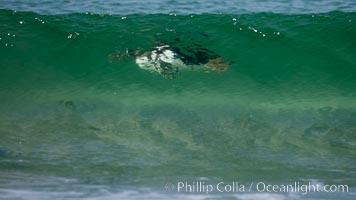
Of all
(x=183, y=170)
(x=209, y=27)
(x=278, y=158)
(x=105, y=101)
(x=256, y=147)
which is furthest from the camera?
(x=209, y=27)

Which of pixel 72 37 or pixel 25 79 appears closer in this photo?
pixel 25 79

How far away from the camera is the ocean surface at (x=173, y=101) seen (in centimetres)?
433

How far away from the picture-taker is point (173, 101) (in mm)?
6609

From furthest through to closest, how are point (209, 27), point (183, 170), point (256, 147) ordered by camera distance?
point (209, 27)
point (256, 147)
point (183, 170)

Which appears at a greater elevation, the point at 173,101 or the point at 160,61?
the point at 160,61

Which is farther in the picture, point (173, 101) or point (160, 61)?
point (160, 61)

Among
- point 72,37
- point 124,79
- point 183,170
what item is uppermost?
point 72,37

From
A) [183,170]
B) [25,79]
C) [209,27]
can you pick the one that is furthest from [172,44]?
[183,170]

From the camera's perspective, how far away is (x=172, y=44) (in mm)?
7453

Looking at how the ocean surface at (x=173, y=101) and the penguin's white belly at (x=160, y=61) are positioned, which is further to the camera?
the penguin's white belly at (x=160, y=61)

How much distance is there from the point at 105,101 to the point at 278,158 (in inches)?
95.4

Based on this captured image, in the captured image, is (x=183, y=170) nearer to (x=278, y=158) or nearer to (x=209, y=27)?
(x=278, y=158)

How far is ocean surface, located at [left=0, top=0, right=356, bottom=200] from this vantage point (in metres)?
4.33

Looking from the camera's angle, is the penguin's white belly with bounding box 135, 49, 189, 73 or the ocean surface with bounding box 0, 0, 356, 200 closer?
the ocean surface with bounding box 0, 0, 356, 200
